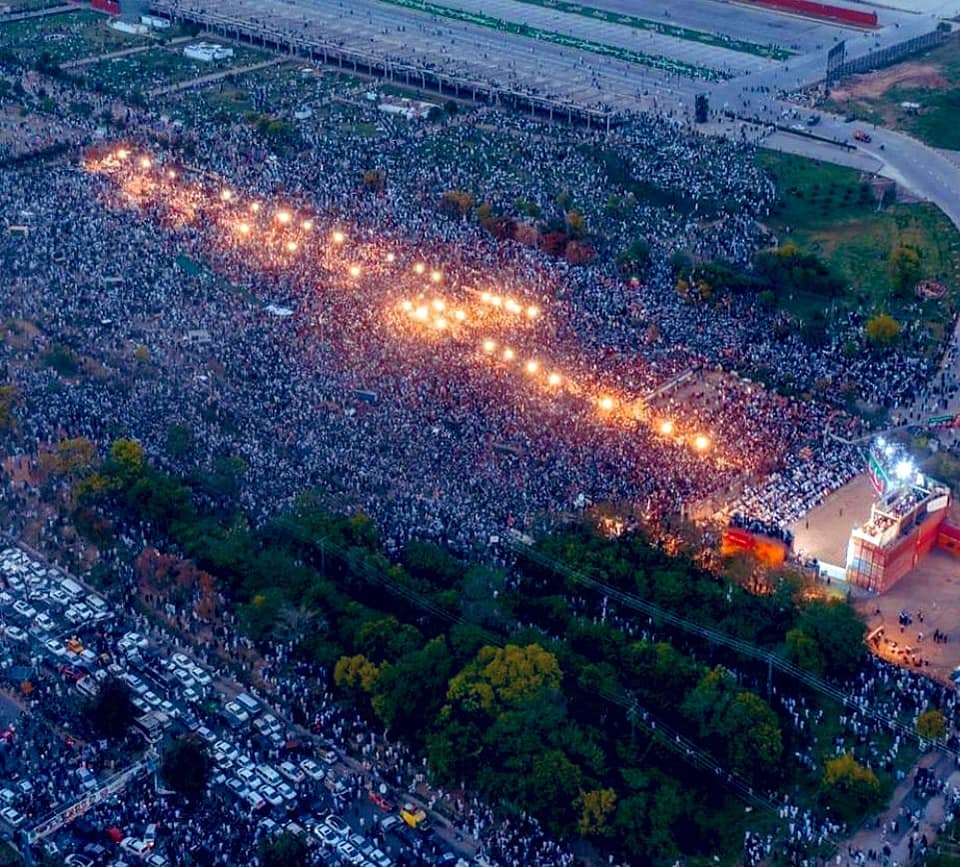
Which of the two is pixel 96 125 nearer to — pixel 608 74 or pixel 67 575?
pixel 608 74

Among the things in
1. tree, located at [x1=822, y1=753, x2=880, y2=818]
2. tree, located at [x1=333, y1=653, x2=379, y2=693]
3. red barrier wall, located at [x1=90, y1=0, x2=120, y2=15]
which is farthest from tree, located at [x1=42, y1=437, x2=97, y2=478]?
red barrier wall, located at [x1=90, y1=0, x2=120, y2=15]

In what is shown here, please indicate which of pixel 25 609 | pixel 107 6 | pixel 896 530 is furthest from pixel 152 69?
pixel 896 530

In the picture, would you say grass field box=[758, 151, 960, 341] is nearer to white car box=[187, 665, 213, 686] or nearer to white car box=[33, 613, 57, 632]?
white car box=[187, 665, 213, 686]

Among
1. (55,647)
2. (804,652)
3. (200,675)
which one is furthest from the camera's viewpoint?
(55,647)

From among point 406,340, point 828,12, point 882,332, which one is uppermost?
point 828,12

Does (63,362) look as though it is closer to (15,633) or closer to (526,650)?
(15,633)

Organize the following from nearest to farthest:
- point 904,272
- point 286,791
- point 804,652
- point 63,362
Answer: point 286,791 → point 804,652 → point 63,362 → point 904,272

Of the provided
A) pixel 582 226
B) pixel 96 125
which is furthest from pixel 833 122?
pixel 96 125
